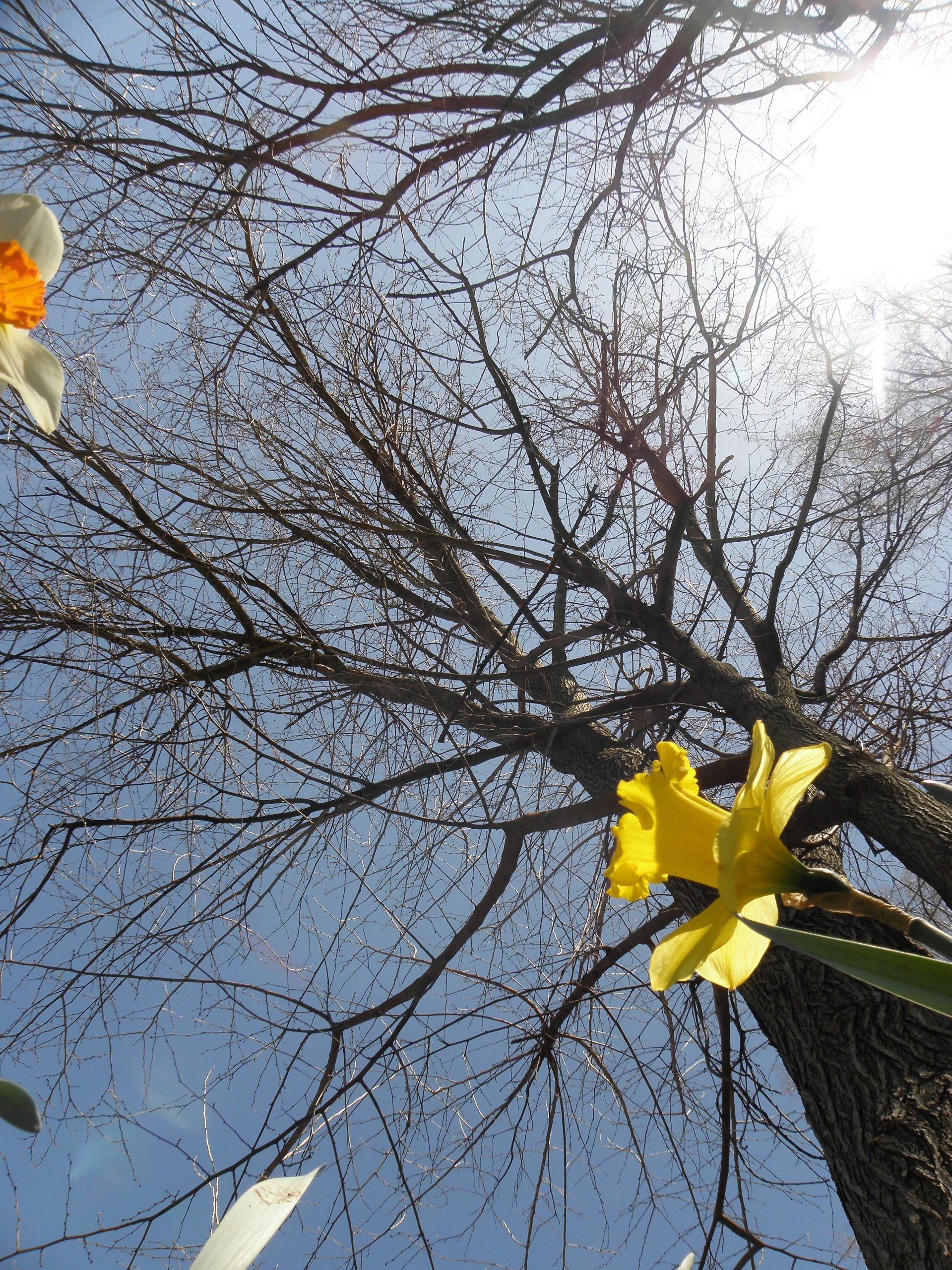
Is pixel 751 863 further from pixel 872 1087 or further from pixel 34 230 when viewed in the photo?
pixel 872 1087

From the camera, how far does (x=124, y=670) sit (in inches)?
95.5

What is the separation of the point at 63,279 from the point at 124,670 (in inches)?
53.8

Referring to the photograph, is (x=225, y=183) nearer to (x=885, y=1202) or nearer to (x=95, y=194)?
(x=95, y=194)

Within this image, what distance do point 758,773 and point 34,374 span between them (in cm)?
94

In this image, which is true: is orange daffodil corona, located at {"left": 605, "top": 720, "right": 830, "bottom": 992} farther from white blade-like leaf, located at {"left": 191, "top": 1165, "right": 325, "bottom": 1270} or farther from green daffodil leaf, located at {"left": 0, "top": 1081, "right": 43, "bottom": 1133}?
green daffodil leaf, located at {"left": 0, "top": 1081, "right": 43, "bottom": 1133}

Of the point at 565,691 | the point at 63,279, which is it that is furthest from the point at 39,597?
the point at 565,691

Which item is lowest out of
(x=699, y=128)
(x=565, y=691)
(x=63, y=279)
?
(x=565, y=691)

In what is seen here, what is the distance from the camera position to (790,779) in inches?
27.4

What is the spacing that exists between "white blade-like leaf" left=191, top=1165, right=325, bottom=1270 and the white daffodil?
2.56 feet

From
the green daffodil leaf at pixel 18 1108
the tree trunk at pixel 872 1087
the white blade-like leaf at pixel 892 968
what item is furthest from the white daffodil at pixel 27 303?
the tree trunk at pixel 872 1087

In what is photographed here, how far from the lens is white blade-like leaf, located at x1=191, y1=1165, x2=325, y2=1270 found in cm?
48

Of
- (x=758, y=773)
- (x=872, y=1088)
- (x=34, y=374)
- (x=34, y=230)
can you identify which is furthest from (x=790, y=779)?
(x=872, y=1088)

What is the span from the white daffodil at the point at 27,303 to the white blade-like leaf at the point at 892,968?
35.4 inches

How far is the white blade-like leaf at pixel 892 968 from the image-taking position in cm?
39
